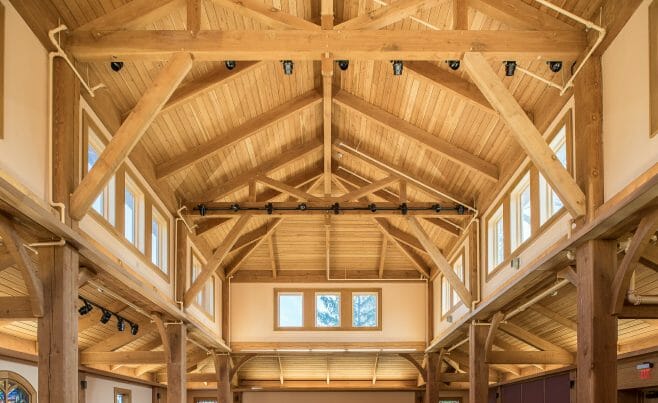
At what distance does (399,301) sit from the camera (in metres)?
20.0

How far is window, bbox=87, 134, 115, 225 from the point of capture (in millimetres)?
8305

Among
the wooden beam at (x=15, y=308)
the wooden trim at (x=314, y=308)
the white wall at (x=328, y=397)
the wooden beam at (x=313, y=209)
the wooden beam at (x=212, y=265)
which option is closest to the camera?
the wooden beam at (x=15, y=308)

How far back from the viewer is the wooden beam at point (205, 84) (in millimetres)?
9750

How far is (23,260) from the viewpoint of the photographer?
6.34m

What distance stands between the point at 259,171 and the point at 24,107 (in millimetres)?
8042

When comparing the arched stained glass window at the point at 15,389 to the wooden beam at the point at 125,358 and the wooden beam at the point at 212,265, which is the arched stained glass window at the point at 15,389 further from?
the wooden beam at the point at 212,265

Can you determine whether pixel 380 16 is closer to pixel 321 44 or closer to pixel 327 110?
pixel 321 44

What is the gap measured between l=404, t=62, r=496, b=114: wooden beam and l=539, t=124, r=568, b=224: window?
4.52 feet

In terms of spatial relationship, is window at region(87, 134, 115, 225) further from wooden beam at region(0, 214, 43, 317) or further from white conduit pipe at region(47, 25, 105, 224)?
wooden beam at region(0, 214, 43, 317)

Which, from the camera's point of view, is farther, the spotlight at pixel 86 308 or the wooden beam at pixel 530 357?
the wooden beam at pixel 530 357

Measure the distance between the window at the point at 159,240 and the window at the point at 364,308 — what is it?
8.53 meters

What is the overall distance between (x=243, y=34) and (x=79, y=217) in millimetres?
2452

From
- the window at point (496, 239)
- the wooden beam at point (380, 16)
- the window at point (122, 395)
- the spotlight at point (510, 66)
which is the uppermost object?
the wooden beam at point (380, 16)

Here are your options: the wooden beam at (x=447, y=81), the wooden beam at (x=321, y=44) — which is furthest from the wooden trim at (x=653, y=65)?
the wooden beam at (x=447, y=81)
